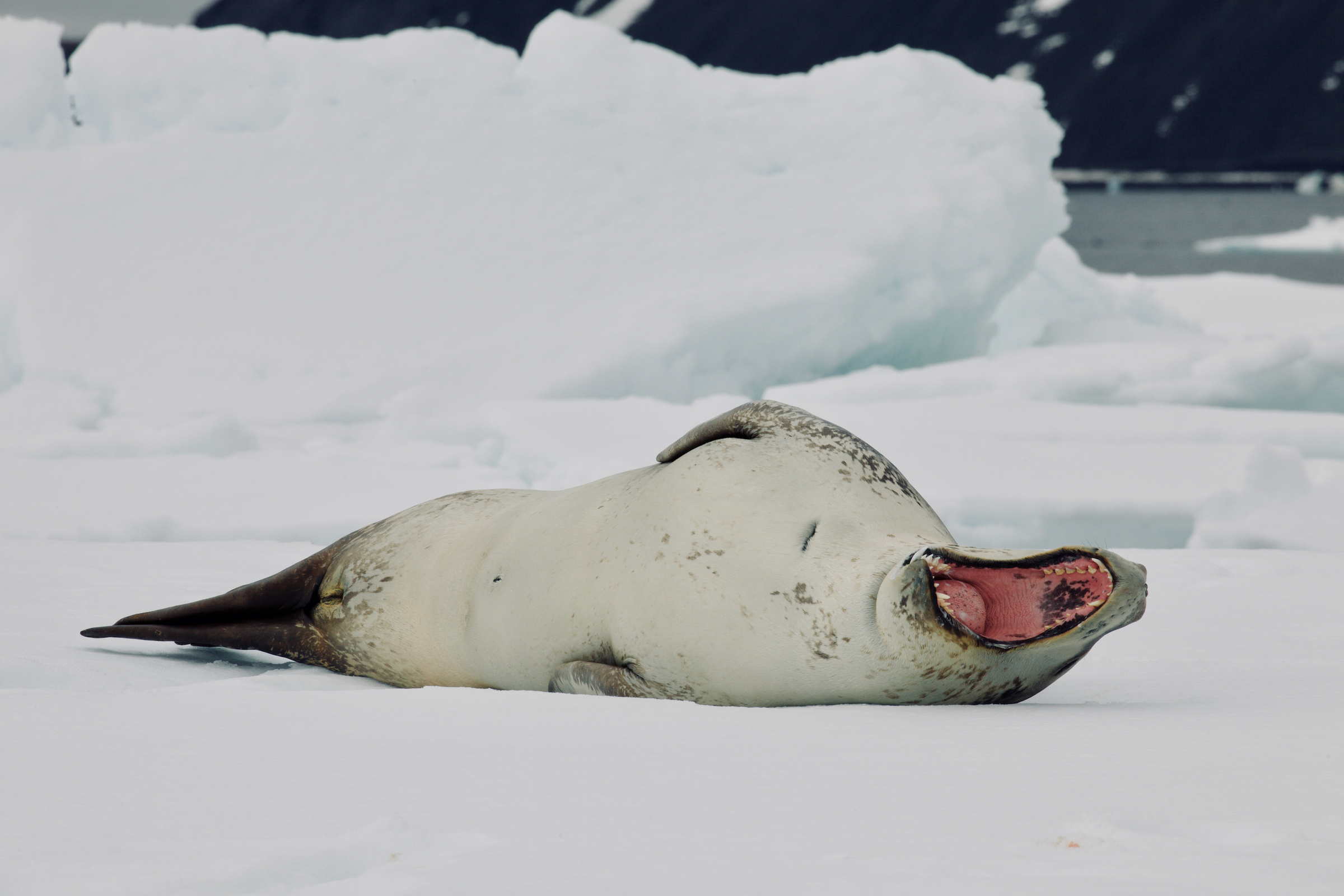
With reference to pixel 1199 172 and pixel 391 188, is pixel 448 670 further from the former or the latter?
pixel 1199 172

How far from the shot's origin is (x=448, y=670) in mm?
2533

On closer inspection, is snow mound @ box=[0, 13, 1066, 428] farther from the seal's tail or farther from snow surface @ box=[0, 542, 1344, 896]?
snow surface @ box=[0, 542, 1344, 896]

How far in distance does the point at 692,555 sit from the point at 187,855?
1.02 metres

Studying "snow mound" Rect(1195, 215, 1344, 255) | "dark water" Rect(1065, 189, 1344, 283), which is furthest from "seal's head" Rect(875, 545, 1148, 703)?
"snow mound" Rect(1195, 215, 1344, 255)

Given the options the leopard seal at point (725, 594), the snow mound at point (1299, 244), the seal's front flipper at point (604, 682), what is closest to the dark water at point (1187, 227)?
the snow mound at point (1299, 244)

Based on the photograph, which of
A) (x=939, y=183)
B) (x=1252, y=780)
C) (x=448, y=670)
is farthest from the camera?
(x=939, y=183)

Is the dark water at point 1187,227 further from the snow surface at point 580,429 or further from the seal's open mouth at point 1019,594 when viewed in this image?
the seal's open mouth at point 1019,594

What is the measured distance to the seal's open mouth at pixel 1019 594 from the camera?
1816 millimetres

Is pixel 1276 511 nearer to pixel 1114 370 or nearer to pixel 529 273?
pixel 1114 370

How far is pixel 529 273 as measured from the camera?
6.56 m

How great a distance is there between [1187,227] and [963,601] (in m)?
45.4

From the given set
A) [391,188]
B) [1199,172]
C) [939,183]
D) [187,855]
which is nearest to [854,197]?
[939,183]

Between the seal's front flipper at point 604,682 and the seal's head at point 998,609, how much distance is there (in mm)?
422

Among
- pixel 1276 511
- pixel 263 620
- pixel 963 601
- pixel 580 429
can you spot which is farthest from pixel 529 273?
pixel 963 601
